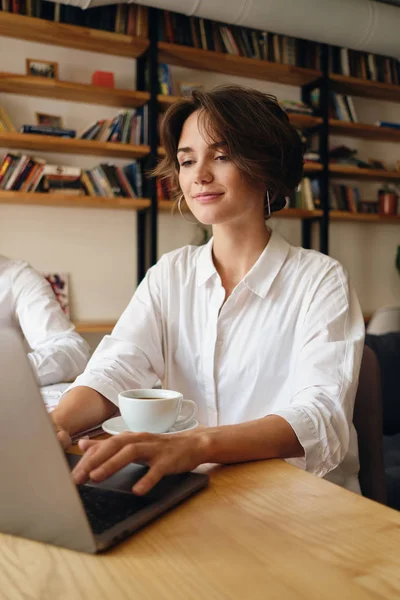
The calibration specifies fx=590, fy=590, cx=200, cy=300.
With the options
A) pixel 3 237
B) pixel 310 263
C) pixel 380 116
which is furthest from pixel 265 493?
pixel 380 116

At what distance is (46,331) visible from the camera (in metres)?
2.10

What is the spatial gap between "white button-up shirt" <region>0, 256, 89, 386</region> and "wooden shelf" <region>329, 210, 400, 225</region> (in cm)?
253

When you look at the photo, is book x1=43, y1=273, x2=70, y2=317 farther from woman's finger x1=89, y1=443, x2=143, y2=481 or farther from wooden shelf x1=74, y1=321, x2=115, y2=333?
woman's finger x1=89, y1=443, x2=143, y2=481

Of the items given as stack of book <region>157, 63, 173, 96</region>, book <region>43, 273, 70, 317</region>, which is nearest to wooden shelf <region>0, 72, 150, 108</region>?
stack of book <region>157, 63, 173, 96</region>

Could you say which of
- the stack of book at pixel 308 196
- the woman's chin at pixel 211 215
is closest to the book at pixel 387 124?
the stack of book at pixel 308 196

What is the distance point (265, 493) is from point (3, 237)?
3.28 meters

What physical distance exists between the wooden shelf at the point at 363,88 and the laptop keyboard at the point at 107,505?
13.3ft

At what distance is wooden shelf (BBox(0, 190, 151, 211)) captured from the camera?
3.35 m

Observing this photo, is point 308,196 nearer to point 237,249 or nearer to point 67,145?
point 67,145

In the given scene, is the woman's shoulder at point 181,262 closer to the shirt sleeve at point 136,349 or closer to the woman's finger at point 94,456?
the shirt sleeve at point 136,349

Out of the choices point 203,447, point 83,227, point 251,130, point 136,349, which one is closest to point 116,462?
point 203,447

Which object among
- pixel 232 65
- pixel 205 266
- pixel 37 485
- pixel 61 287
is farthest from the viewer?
pixel 232 65

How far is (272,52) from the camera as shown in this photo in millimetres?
4082

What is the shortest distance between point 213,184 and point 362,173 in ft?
10.8
